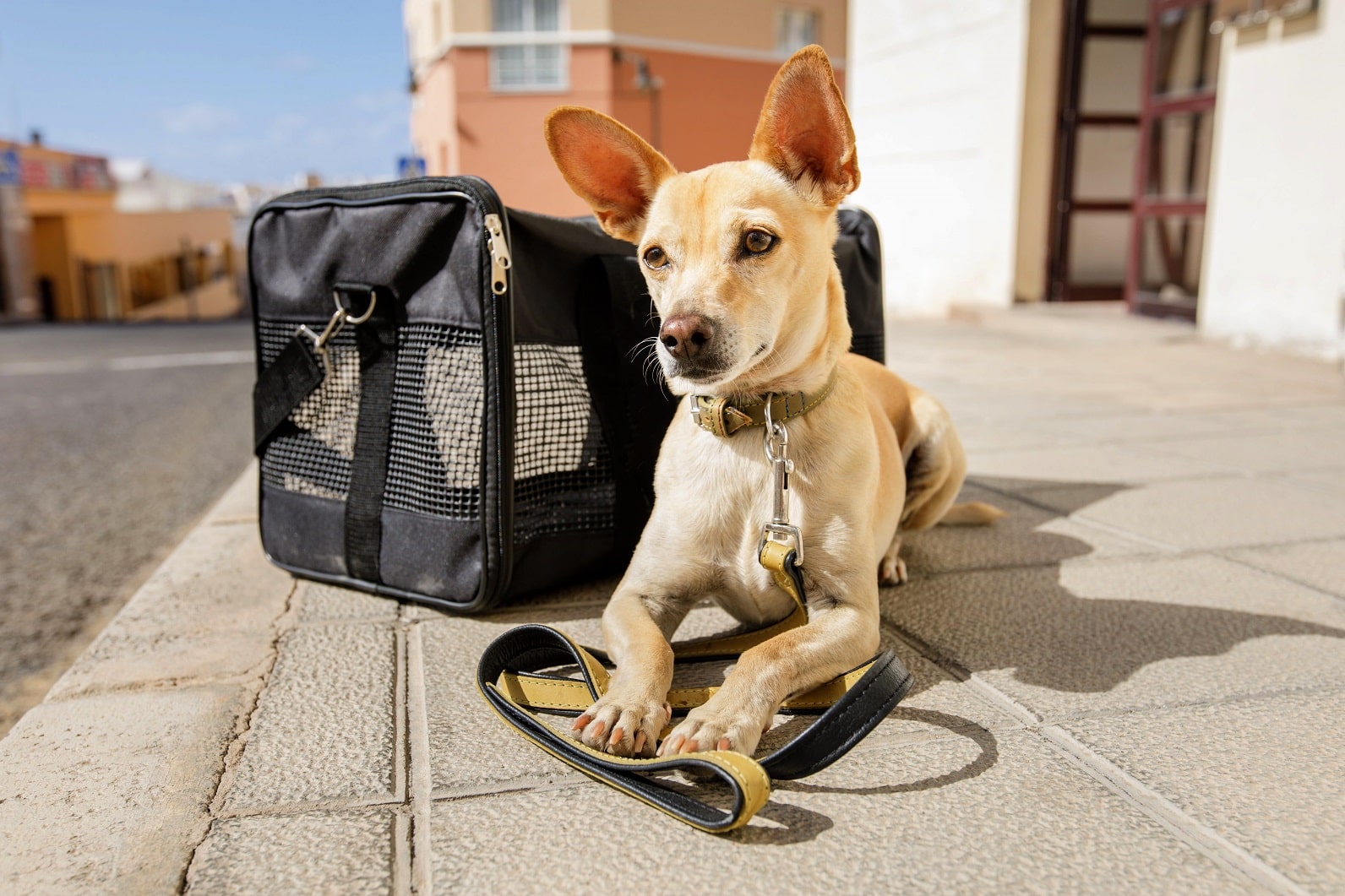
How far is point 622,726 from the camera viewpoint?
1.57 metres

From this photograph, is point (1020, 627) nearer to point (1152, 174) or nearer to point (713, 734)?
point (713, 734)

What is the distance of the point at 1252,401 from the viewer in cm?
523

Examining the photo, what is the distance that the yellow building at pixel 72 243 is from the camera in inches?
1121

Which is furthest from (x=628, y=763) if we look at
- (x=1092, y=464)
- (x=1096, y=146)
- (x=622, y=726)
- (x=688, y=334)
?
(x=1096, y=146)

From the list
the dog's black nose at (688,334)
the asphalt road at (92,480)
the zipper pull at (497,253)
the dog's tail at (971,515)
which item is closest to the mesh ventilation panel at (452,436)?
the zipper pull at (497,253)

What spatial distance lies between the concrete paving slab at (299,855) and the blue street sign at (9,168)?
3158 cm

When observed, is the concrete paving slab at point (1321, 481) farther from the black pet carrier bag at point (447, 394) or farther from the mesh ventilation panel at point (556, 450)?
the mesh ventilation panel at point (556, 450)

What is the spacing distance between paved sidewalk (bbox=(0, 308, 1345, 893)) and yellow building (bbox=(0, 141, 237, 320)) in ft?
102

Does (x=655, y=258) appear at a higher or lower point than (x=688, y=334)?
higher

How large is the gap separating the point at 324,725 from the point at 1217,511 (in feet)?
9.20

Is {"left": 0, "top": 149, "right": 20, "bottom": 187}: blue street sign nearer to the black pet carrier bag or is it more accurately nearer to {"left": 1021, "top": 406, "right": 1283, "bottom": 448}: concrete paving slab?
the black pet carrier bag

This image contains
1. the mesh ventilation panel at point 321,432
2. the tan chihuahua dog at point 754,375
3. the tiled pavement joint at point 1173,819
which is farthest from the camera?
the mesh ventilation panel at point 321,432

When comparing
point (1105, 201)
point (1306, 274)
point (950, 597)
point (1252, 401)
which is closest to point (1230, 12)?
point (1306, 274)

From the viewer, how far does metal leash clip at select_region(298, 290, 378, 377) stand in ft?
7.57
